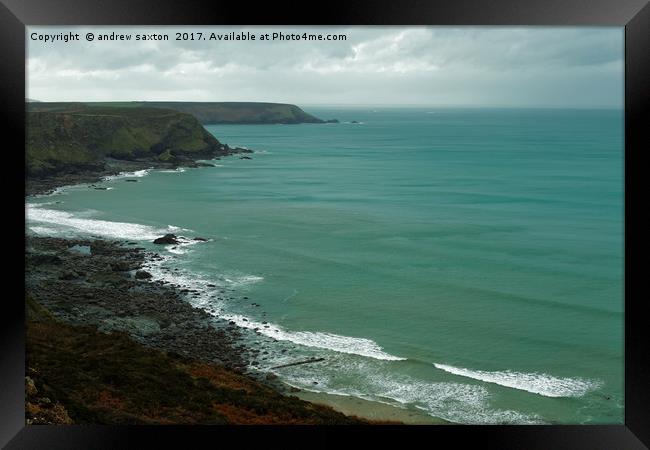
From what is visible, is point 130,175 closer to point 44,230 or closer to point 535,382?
point 44,230

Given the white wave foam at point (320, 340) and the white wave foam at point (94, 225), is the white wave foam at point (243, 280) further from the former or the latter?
the white wave foam at point (94, 225)

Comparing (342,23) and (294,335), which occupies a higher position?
(342,23)

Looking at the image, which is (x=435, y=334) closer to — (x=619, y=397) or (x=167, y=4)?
(x=619, y=397)

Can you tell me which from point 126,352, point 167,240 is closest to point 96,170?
point 167,240

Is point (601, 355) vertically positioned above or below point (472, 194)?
below

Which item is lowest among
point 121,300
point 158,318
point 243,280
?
point 158,318

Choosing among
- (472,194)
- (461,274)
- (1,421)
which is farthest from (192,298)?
(472,194)
